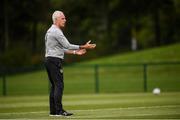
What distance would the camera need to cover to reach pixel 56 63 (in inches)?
613

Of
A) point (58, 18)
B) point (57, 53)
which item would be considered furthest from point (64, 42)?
point (58, 18)

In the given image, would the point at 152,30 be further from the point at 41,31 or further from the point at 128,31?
the point at 41,31

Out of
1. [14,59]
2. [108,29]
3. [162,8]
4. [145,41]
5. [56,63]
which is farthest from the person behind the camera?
[145,41]

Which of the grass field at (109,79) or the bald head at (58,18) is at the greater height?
the bald head at (58,18)

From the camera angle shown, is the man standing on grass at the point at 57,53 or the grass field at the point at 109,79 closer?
the man standing on grass at the point at 57,53

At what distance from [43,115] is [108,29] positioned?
54.8m

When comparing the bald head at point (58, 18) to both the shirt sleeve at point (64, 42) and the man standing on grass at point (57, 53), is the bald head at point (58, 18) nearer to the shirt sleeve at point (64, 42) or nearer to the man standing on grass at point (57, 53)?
the man standing on grass at point (57, 53)

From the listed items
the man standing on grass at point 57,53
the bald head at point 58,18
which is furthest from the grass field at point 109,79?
the bald head at point 58,18

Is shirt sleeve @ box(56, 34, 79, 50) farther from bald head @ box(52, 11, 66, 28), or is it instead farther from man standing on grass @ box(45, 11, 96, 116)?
bald head @ box(52, 11, 66, 28)

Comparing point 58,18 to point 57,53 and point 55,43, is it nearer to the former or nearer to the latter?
point 55,43

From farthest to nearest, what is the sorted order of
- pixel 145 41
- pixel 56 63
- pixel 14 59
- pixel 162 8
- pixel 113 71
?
pixel 145 41 → pixel 162 8 → pixel 14 59 → pixel 113 71 → pixel 56 63

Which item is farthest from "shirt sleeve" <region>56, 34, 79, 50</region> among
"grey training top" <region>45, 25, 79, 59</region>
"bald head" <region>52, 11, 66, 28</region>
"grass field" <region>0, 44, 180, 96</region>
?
"grass field" <region>0, 44, 180, 96</region>

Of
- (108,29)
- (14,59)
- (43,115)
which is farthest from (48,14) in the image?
(43,115)

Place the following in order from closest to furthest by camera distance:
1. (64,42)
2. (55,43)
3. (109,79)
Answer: (64,42) → (55,43) → (109,79)
